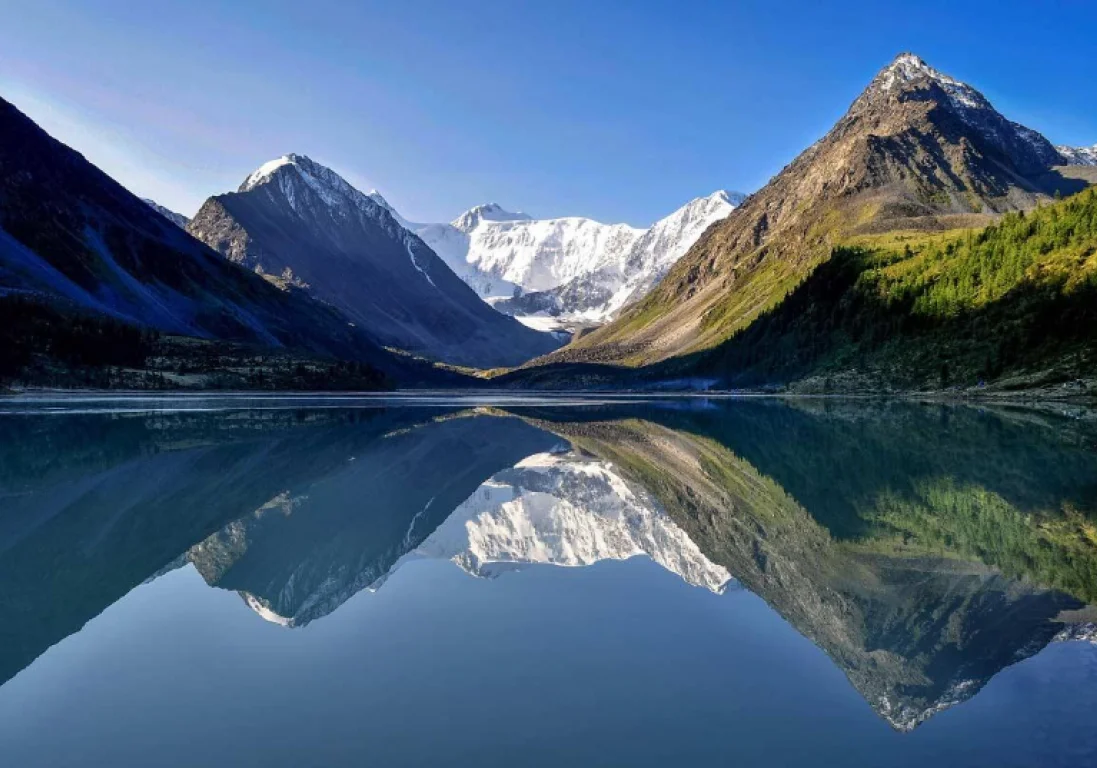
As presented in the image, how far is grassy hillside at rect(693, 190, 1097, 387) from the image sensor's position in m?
94.9

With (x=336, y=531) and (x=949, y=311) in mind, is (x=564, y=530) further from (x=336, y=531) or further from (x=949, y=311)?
(x=949, y=311)

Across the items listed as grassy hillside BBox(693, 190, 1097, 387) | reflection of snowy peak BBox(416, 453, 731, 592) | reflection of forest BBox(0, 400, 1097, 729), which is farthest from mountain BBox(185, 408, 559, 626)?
grassy hillside BBox(693, 190, 1097, 387)

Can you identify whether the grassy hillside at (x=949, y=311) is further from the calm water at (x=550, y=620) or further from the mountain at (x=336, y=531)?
the mountain at (x=336, y=531)

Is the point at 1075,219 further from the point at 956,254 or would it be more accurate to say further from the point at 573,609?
the point at 573,609

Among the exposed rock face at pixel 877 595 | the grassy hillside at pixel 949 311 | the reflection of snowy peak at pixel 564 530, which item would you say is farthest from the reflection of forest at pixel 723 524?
the grassy hillside at pixel 949 311

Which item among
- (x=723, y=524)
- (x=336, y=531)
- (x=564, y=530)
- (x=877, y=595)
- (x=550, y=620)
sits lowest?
(x=336, y=531)

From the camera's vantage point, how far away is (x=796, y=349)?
164000mm

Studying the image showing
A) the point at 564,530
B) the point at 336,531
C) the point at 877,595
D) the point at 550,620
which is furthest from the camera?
the point at 564,530

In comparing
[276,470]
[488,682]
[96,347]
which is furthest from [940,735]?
[96,347]

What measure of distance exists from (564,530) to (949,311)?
11535 cm

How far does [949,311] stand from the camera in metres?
120

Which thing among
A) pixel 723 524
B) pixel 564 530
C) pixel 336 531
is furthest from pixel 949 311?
pixel 336 531

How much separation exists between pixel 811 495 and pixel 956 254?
130207 millimetres

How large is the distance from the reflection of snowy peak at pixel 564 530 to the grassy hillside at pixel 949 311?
7497 centimetres
